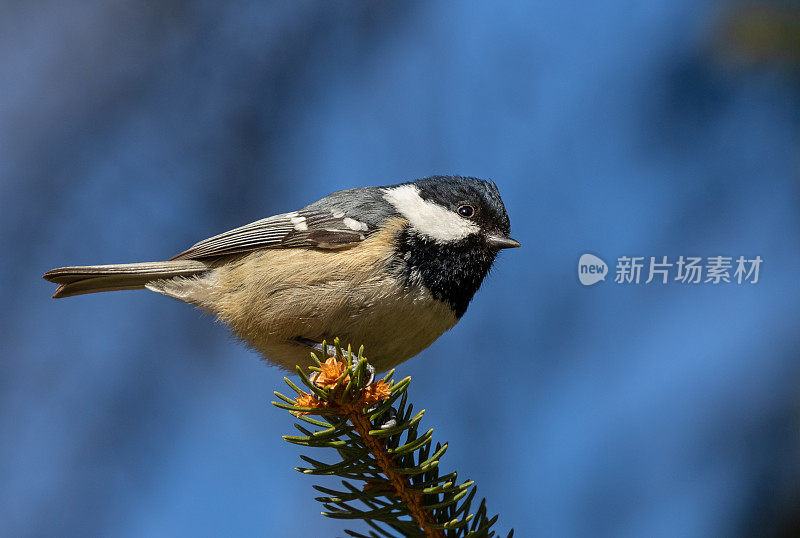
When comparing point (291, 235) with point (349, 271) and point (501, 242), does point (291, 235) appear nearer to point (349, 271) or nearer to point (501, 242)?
point (349, 271)

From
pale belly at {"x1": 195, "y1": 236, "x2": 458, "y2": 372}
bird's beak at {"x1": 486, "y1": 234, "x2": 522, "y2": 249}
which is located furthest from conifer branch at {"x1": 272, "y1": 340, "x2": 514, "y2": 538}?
bird's beak at {"x1": 486, "y1": 234, "x2": 522, "y2": 249}

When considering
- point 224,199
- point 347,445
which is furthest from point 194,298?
point 224,199

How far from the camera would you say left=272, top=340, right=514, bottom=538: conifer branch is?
1377mm

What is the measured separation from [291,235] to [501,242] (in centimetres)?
66

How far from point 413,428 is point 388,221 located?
77 centimetres

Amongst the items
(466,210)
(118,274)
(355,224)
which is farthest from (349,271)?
(118,274)

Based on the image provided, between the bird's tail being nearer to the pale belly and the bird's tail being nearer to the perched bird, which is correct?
the perched bird

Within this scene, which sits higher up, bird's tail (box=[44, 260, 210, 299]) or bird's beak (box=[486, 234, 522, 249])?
bird's beak (box=[486, 234, 522, 249])

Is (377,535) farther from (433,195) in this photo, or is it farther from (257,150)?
(257,150)

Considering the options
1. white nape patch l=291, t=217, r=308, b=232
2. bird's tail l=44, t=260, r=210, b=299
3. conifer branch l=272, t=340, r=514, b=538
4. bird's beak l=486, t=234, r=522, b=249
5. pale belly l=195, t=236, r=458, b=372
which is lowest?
conifer branch l=272, t=340, r=514, b=538

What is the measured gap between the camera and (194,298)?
2322mm

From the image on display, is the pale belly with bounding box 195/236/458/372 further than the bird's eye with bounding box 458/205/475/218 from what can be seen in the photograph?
No

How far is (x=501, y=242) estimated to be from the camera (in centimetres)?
214

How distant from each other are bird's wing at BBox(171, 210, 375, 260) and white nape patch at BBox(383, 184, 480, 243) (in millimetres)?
154
